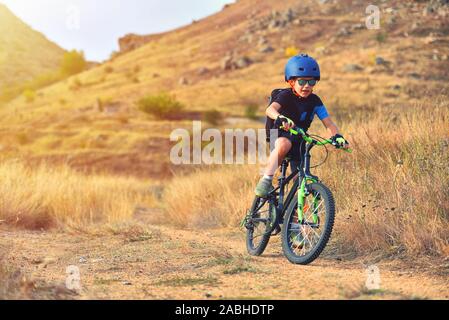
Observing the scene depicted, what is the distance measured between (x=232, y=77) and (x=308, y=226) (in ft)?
157

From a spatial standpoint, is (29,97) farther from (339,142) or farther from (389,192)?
(339,142)

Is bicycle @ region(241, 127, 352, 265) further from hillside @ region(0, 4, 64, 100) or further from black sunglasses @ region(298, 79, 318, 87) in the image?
hillside @ region(0, 4, 64, 100)

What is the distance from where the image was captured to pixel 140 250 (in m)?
8.27

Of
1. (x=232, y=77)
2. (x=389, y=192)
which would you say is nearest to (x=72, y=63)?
(x=232, y=77)

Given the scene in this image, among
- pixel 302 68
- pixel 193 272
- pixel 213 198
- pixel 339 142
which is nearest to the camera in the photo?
pixel 193 272

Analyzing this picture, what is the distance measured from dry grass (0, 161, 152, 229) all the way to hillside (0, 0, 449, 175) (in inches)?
695

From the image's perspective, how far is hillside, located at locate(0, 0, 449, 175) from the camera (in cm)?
3953

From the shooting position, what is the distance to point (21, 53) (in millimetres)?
102375

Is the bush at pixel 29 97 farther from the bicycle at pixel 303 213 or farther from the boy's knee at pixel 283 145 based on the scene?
the boy's knee at pixel 283 145

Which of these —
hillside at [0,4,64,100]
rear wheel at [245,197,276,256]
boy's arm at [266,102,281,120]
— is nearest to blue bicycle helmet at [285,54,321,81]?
boy's arm at [266,102,281,120]

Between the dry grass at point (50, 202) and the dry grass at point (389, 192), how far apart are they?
239 centimetres

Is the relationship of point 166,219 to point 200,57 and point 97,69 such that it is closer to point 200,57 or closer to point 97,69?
point 200,57
